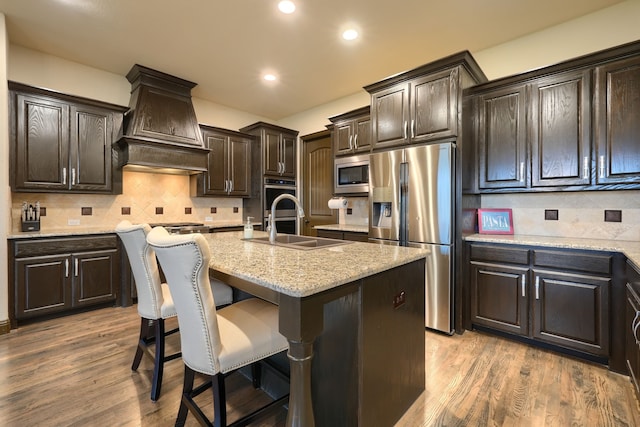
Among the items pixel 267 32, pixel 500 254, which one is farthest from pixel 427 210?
pixel 267 32

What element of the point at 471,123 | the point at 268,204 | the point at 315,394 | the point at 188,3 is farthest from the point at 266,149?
the point at 315,394

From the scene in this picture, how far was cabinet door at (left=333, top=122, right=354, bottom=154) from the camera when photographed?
12.8 ft

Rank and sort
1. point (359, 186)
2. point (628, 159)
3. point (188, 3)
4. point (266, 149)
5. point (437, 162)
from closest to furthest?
point (628, 159) → point (188, 3) → point (437, 162) → point (359, 186) → point (266, 149)

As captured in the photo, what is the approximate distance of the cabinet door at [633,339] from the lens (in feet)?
5.18

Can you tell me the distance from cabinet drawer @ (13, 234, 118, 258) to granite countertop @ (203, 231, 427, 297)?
81.4 inches

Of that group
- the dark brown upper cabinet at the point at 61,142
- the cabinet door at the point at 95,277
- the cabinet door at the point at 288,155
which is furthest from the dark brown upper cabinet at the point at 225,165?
the cabinet door at the point at 95,277

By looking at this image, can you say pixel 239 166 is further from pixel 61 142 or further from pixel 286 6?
pixel 286 6

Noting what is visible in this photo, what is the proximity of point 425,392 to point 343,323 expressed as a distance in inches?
37.8

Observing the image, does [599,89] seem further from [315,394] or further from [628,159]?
[315,394]

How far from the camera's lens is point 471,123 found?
2.85 m

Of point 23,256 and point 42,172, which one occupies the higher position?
point 42,172

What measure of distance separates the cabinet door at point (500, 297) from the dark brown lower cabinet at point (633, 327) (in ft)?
1.95

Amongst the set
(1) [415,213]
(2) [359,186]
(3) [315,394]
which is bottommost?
(3) [315,394]

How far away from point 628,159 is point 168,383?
3.63 m
